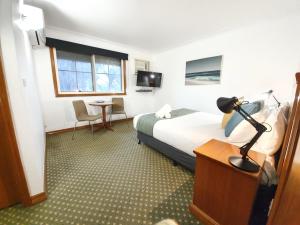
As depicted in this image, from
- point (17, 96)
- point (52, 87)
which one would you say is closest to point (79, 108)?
point (52, 87)

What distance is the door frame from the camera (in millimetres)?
1106

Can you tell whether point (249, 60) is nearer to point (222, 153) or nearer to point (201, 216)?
point (222, 153)

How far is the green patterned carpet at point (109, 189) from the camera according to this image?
126 centimetres

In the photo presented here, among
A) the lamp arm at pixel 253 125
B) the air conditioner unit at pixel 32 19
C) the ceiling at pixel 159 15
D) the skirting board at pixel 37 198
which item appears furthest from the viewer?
the ceiling at pixel 159 15

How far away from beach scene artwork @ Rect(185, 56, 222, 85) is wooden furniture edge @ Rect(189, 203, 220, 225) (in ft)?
9.73

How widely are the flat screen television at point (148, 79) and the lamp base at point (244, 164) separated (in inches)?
155

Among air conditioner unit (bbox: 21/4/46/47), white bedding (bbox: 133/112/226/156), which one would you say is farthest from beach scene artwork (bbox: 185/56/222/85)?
air conditioner unit (bbox: 21/4/46/47)

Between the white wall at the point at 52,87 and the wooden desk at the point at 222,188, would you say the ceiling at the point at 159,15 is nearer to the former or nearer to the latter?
the white wall at the point at 52,87

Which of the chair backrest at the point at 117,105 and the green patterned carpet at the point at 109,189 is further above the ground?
the chair backrest at the point at 117,105

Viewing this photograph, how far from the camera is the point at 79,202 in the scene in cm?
142

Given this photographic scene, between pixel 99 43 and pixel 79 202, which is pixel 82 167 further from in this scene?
pixel 99 43

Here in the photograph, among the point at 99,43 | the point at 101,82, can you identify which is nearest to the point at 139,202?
the point at 101,82

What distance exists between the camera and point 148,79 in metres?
4.68

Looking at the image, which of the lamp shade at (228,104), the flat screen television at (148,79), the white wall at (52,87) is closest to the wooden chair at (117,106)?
the white wall at (52,87)
